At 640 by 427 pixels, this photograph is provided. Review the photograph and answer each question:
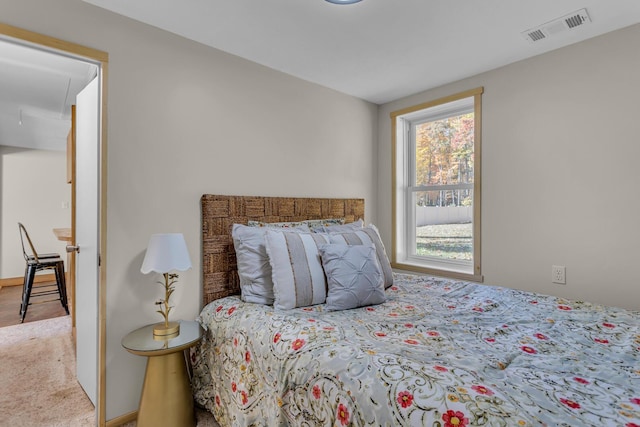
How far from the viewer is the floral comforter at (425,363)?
2.91ft

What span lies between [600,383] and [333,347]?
845 mm

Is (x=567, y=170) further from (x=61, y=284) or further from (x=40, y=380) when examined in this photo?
(x=61, y=284)

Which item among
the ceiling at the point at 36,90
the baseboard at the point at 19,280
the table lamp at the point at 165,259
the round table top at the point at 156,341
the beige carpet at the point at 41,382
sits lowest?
the beige carpet at the point at 41,382

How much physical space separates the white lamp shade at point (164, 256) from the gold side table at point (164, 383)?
363 millimetres

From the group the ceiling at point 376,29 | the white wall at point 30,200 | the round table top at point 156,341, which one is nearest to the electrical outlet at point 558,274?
the ceiling at point 376,29

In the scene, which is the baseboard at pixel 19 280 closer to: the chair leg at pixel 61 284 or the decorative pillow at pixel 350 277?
the chair leg at pixel 61 284

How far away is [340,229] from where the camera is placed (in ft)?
8.02

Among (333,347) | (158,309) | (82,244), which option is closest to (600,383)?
(333,347)

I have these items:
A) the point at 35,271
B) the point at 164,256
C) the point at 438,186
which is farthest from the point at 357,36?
the point at 35,271

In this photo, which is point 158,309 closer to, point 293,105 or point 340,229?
point 340,229

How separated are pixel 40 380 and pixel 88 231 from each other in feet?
4.04

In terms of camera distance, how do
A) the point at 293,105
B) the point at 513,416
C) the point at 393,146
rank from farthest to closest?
the point at 393,146
the point at 293,105
the point at 513,416

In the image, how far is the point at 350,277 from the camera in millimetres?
1843

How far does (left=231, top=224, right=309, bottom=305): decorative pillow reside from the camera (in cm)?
192
